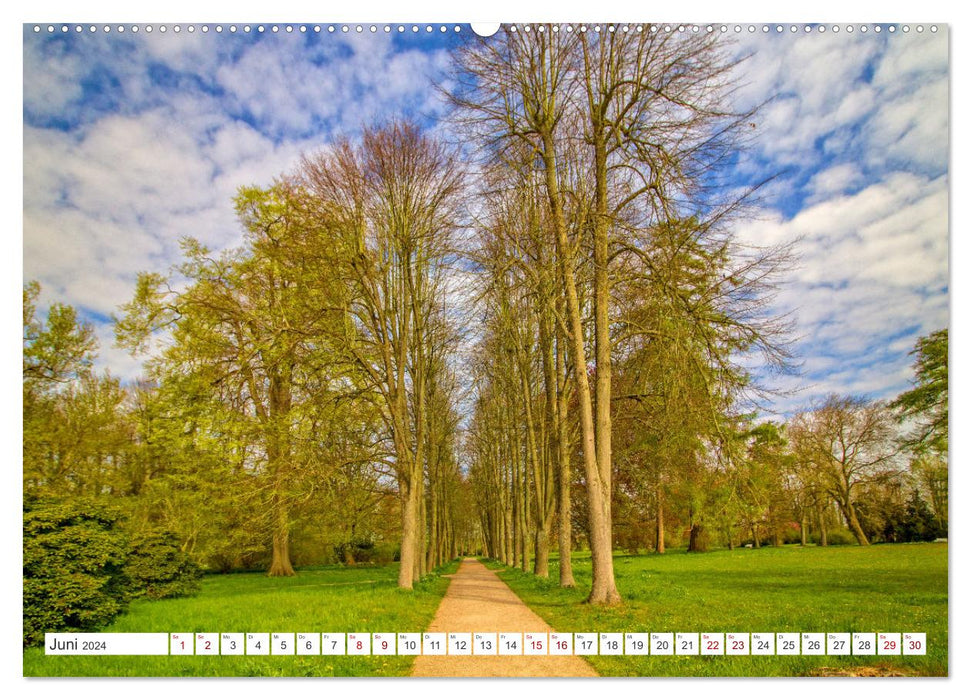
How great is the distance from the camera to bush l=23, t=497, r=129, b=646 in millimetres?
6055

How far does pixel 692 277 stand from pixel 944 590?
4.36 m

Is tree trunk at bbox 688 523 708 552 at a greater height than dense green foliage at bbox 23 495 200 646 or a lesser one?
lesser

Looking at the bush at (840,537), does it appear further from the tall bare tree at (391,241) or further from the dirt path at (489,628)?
the tall bare tree at (391,241)

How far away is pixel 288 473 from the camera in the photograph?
9820 mm

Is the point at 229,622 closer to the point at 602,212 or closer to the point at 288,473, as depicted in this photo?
the point at 288,473

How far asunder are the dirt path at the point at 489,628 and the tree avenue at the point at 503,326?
1.46 metres

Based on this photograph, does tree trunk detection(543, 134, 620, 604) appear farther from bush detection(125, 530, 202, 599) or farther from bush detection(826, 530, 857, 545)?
bush detection(826, 530, 857, 545)

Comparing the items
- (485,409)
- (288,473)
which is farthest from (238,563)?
(288,473)

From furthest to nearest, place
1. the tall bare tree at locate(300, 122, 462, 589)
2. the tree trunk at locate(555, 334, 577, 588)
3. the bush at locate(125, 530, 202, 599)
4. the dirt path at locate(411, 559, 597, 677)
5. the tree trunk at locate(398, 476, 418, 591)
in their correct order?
the tree trunk at locate(555, 334, 577, 588)
the tree trunk at locate(398, 476, 418, 591)
the bush at locate(125, 530, 202, 599)
the tall bare tree at locate(300, 122, 462, 589)
the dirt path at locate(411, 559, 597, 677)

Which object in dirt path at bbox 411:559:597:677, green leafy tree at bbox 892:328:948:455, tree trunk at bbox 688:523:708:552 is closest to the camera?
dirt path at bbox 411:559:597:677

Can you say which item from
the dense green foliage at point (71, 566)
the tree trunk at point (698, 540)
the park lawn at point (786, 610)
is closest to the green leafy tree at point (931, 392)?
the park lawn at point (786, 610)

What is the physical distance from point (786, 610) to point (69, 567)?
9135mm

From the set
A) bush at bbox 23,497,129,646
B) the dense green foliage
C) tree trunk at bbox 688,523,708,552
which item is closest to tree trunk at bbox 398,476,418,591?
the dense green foliage

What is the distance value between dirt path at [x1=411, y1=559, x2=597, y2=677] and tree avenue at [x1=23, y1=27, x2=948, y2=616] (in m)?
1.46
